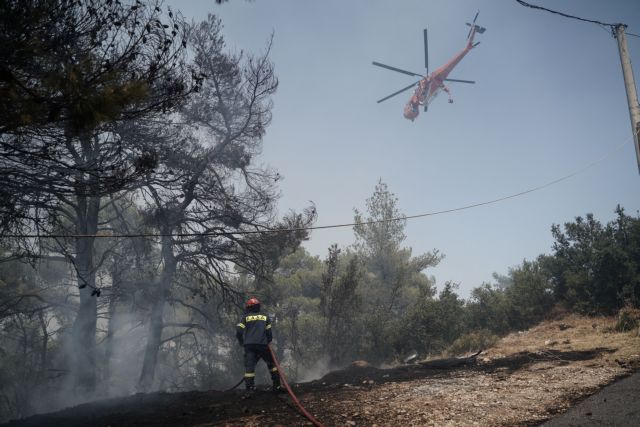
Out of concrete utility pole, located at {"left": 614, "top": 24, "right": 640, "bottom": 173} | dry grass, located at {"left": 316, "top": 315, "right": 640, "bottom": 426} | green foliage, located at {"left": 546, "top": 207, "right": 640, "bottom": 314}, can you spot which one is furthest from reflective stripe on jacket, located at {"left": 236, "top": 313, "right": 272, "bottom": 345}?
green foliage, located at {"left": 546, "top": 207, "right": 640, "bottom": 314}

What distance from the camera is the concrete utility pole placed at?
320 inches

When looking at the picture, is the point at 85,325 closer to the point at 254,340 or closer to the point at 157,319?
the point at 157,319

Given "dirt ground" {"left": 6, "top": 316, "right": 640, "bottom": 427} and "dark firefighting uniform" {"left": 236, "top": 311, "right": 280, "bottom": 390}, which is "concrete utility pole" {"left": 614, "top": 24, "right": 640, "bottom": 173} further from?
"dark firefighting uniform" {"left": 236, "top": 311, "right": 280, "bottom": 390}

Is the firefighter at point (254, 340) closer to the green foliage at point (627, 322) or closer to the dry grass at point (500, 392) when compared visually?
the dry grass at point (500, 392)

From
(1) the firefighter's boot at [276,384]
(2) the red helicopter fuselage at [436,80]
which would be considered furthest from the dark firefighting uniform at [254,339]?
(2) the red helicopter fuselage at [436,80]

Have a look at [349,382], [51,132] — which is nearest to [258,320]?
[349,382]

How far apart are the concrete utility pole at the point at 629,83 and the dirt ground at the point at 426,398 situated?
4834 mm

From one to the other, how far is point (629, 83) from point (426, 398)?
8.96m

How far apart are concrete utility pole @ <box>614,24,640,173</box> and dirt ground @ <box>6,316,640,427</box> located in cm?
483

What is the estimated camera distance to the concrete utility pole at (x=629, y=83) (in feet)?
26.7

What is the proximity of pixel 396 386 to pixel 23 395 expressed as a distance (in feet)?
60.6

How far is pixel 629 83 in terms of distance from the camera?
333 inches

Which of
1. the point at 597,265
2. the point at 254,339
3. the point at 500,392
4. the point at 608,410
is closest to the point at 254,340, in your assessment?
the point at 254,339

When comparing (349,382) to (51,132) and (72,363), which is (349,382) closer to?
(51,132)
